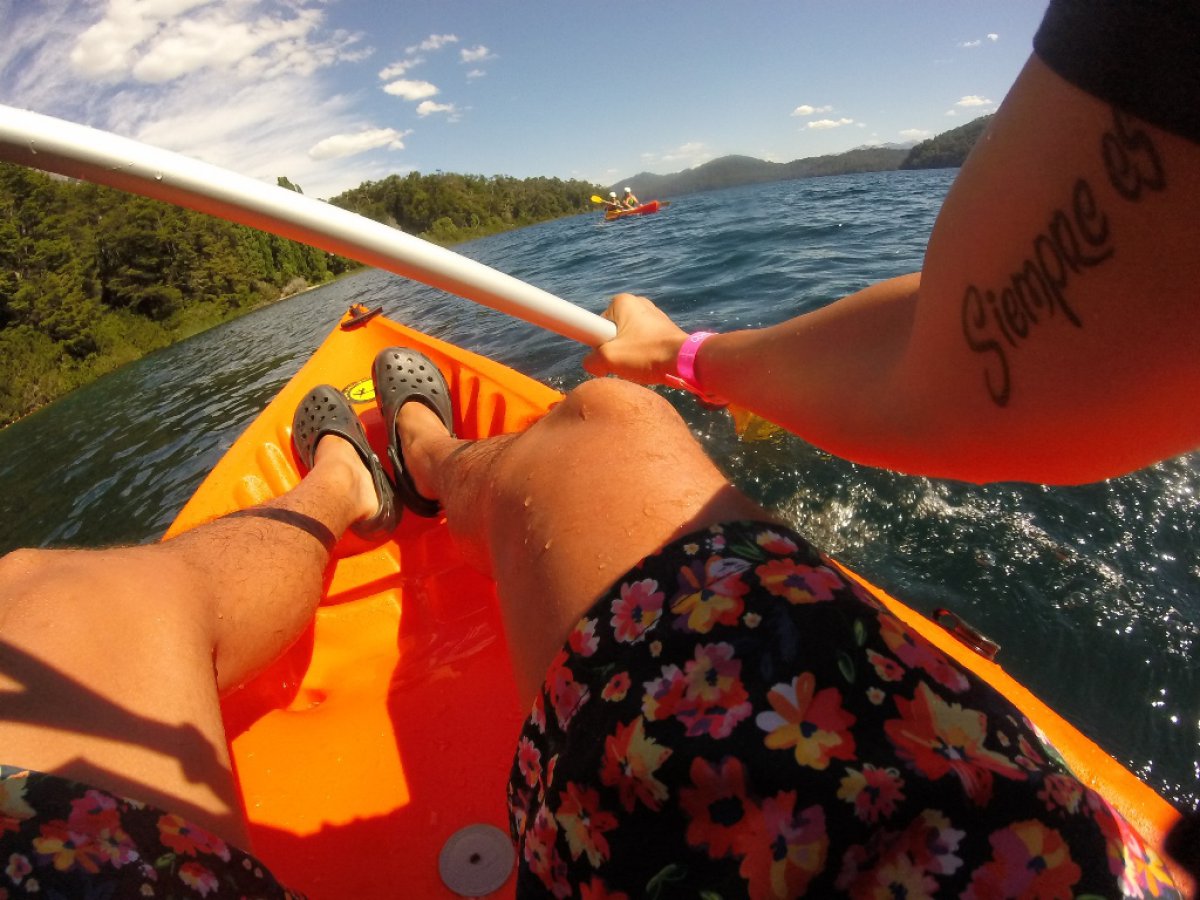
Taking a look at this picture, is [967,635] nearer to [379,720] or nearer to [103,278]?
[379,720]

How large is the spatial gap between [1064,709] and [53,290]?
31.3 m

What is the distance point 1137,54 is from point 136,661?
4.14 ft

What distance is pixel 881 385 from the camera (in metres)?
0.73

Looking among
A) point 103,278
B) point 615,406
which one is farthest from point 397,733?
point 103,278

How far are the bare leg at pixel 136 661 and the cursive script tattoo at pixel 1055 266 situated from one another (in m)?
1.05

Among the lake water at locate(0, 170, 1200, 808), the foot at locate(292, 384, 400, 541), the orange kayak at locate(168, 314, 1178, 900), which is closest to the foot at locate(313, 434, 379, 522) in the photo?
the foot at locate(292, 384, 400, 541)

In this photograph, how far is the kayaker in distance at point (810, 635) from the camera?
0.44 m

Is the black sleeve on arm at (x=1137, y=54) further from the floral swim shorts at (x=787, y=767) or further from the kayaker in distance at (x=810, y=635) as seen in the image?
the floral swim shorts at (x=787, y=767)

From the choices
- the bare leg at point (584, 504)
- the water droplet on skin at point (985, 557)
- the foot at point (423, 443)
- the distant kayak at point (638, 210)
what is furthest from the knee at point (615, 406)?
the distant kayak at point (638, 210)

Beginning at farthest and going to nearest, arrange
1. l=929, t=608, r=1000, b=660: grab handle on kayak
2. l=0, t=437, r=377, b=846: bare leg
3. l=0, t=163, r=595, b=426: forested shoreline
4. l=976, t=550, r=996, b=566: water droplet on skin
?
1. l=0, t=163, r=595, b=426: forested shoreline
2. l=976, t=550, r=996, b=566: water droplet on skin
3. l=929, t=608, r=1000, b=660: grab handle on kayak
4. l=0, t=437, r=377, b=846: bare leg

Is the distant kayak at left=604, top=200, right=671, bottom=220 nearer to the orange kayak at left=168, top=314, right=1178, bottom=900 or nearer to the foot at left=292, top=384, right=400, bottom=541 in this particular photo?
the foot at left=292, top=384, right=400, bottom=541

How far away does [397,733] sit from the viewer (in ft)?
4.64

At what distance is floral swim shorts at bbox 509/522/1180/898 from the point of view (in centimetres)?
52

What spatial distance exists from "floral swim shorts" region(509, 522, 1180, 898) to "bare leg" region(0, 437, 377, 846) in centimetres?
51
